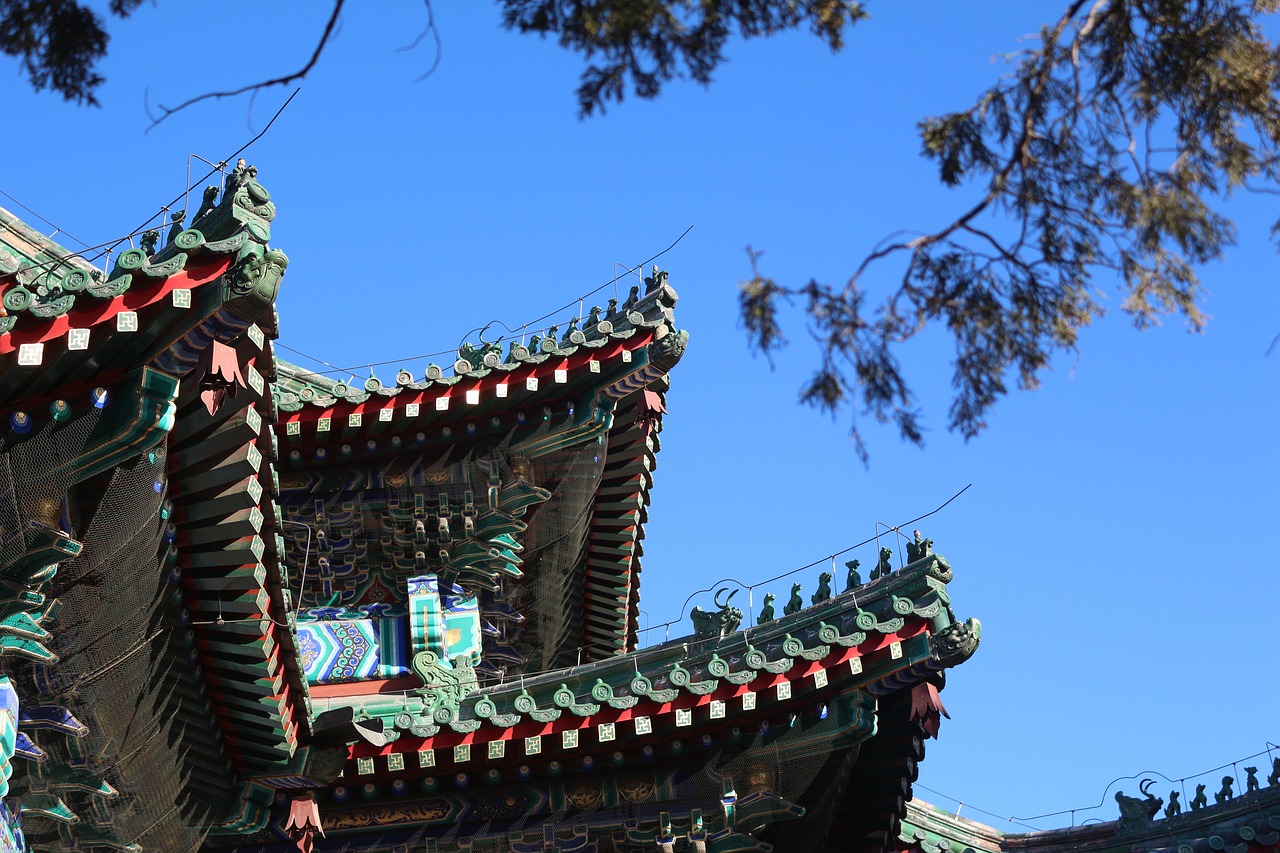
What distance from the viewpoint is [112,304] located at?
9.65m

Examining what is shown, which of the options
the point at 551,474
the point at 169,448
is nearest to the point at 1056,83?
the point at 169,448

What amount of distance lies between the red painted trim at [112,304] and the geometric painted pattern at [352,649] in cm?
629

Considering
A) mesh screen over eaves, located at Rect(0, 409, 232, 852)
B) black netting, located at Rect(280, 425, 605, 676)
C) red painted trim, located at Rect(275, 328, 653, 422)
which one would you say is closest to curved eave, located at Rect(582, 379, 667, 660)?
black netting, located at Rect(280, 425, 605, 676)

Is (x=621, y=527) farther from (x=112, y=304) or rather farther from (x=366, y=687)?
(x=112, y=304)

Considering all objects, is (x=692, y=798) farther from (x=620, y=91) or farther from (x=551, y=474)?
(x=620, y=91)

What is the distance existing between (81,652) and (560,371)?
5.78m

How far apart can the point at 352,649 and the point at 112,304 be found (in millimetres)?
6625

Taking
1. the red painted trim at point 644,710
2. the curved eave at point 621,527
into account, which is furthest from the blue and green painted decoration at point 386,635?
the red painted trim at point 644,710

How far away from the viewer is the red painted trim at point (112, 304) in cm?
933

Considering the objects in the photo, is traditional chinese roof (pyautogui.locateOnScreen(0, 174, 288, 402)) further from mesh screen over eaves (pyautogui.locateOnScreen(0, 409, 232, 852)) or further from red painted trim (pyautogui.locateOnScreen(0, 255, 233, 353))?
mesh screen over eaves (pyautogui.locateOnScreen(0, 409, 232, 852))

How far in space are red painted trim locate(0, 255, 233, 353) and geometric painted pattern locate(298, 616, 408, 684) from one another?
20.6 ft

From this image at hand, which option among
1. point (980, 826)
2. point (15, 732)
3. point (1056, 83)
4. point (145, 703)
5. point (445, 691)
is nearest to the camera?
point (1056, 83)

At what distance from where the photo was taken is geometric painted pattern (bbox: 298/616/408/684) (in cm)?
1559

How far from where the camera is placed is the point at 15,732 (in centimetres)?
1048
